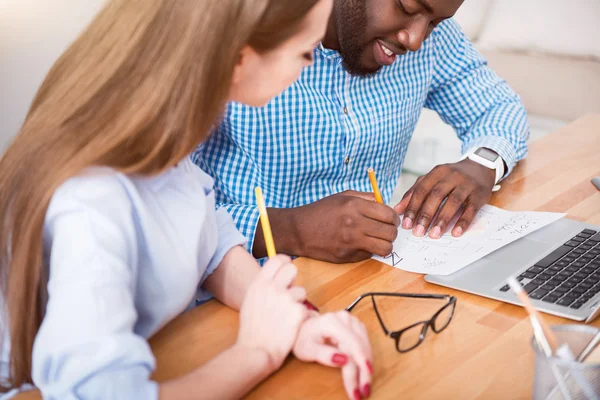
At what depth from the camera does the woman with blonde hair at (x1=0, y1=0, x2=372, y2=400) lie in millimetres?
667

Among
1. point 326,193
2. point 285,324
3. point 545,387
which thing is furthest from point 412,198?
point 545,387

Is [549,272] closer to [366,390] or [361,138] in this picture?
[366,390]

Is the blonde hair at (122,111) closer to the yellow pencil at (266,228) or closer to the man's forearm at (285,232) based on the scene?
the yellow pencil at (266,228)

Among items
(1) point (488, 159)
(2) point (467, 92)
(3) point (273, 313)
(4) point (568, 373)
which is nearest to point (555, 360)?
(4) point (568, 373)

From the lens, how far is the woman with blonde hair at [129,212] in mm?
667

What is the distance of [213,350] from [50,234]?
24 centimetres

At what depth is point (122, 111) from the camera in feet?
2.44

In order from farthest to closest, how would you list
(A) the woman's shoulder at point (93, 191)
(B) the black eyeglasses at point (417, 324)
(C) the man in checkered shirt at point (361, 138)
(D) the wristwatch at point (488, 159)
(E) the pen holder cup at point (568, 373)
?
1. (D) the wristwatch at point (488, 159)
2. (C) the man in checkered shirt at point (361, 138)
3. (B) the black eyeglasses at point (417, 324)
4. (A) the woman's shoulder at point (93, 191)
5. (E) the pen holder cup at point (568, 373)

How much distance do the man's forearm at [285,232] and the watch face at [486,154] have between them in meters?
0.42

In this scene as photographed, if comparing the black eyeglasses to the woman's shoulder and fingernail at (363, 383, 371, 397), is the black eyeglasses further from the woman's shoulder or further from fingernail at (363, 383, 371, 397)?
the woman's shoulder

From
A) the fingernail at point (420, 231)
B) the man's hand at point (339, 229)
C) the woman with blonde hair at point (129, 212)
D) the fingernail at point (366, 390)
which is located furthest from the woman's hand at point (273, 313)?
the fingernail at point (420, 231)

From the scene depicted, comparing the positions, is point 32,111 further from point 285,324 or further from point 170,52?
point 285,324

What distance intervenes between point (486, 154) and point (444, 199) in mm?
207

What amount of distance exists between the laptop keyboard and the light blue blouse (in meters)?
0.44
